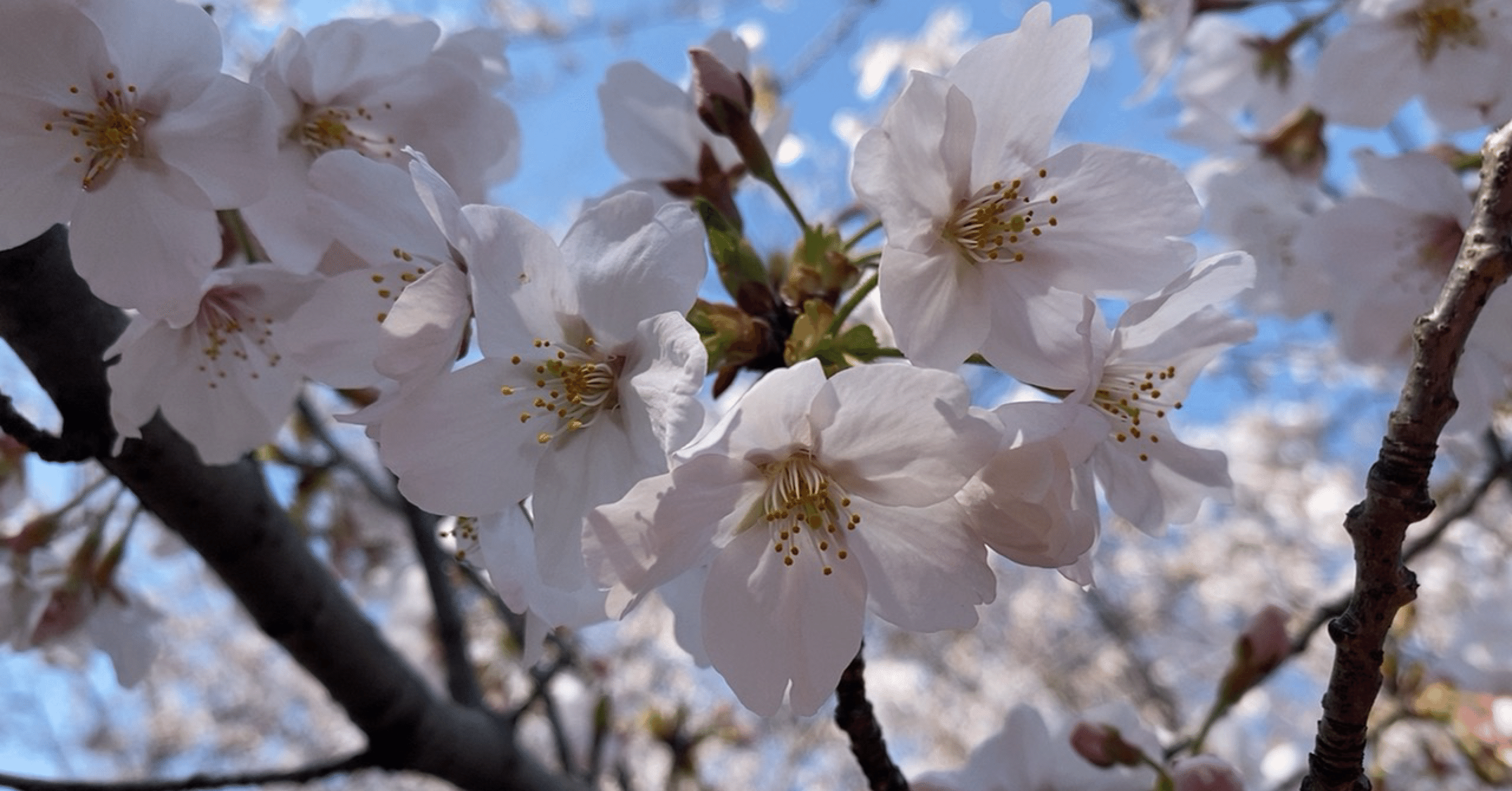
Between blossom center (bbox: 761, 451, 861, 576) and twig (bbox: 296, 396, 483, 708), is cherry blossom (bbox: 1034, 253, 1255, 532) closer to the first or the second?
blossom center (bbox: 761, 451, 861, 576)

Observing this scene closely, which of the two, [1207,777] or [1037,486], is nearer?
[1037,486]

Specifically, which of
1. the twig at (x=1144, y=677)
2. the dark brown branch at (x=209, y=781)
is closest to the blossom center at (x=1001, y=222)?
the dark brown branch at (x=209, y=781)

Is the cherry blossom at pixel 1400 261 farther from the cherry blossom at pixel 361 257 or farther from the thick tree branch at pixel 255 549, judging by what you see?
the thick tree branch at pixel 255 549

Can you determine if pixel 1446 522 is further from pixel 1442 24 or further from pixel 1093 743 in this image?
pixel 1093 743

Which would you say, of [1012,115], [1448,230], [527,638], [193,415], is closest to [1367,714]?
[1012,115]

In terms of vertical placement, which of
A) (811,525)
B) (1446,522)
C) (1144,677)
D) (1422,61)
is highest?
(811,525)

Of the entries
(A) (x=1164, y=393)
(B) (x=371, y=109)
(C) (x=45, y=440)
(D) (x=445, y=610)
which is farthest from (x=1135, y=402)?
(D) (x=445, y=610)

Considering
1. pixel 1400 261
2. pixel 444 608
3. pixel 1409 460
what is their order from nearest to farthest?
pixel 1409 460 → pixel 1400 261 → pixel 444 608
